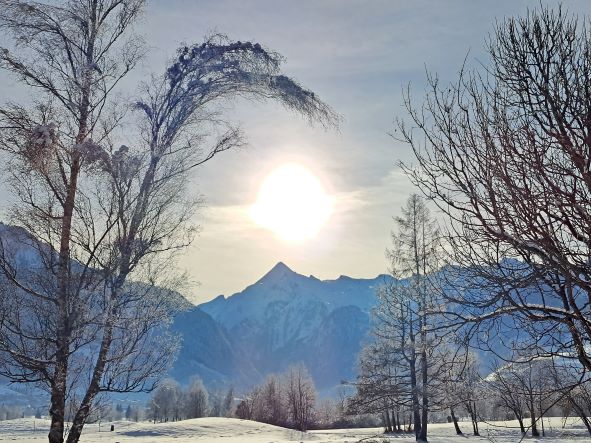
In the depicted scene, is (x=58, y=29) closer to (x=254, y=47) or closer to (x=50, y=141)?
(x=50, y=141)

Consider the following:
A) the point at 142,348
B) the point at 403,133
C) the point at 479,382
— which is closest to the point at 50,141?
the point at 142,348

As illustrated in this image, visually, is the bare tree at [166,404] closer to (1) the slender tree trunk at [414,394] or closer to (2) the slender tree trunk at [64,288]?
(1) the slender tree trunk at [414,394]

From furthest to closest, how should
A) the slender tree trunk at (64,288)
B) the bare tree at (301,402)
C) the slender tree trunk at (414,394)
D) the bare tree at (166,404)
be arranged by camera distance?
the bare tree at (166,404) → the bare tree at (301,402) → the slender tree trunk at (414,394) → the slender tree trunk at (64,288)

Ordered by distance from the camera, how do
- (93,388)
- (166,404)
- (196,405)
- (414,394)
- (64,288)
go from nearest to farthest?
1. (64,288)
2. (93,388)
3. (414,394)
4. (196,405)
5. (166,404)

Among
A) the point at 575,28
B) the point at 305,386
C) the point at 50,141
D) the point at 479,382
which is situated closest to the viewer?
the point at 575,28

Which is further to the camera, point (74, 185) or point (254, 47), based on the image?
point (254, 47)

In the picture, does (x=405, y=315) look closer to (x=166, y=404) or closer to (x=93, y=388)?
(x=93, y=388)

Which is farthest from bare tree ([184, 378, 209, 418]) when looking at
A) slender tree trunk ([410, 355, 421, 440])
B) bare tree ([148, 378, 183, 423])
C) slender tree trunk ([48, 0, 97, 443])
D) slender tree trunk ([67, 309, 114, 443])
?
slender tree trunk ([48, 0, 97, 443])

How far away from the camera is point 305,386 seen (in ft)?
265

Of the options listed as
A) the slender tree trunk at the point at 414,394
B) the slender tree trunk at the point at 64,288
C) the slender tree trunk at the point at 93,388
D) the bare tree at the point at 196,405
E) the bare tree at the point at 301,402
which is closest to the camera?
the slender tree trunk at the point at 64,288

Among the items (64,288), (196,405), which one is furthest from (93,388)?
(196,405)

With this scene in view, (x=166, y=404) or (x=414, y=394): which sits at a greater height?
(x=414, y=394)

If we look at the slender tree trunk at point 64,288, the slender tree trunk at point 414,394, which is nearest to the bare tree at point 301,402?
the slender tree trunk at point 414,394

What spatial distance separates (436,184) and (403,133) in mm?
675
